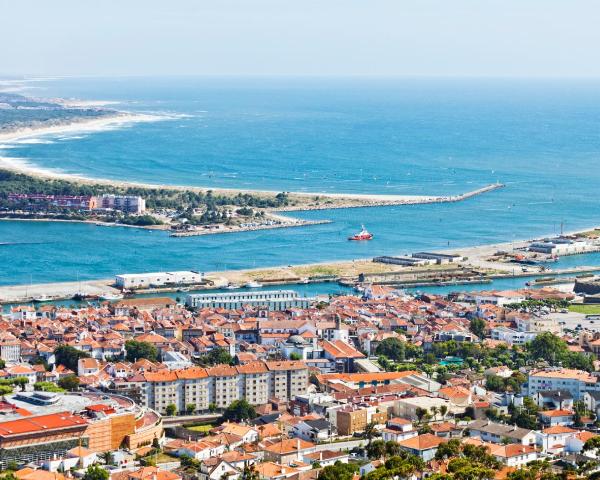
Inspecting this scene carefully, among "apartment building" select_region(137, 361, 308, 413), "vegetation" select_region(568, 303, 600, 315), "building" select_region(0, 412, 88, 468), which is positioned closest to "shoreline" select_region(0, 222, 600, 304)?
"vegetation" select_region(568, 303, 600, 315)

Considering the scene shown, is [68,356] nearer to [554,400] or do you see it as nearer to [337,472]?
[554,400]

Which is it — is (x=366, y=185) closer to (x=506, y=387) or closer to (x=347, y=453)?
(x=506, y=387)

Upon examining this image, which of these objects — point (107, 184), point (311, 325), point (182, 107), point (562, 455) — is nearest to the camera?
point (562, 455)

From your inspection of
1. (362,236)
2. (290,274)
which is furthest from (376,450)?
(362,236)

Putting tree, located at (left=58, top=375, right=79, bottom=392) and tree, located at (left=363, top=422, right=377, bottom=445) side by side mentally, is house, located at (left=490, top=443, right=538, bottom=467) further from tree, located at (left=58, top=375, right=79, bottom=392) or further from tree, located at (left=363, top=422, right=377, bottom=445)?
tree, located at (left=58, top=375, right=79, bottom=392)

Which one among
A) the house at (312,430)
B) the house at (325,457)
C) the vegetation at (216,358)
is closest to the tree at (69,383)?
the vegetation at (216,358)

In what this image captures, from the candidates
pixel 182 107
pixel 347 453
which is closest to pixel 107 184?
pixel 347 453
